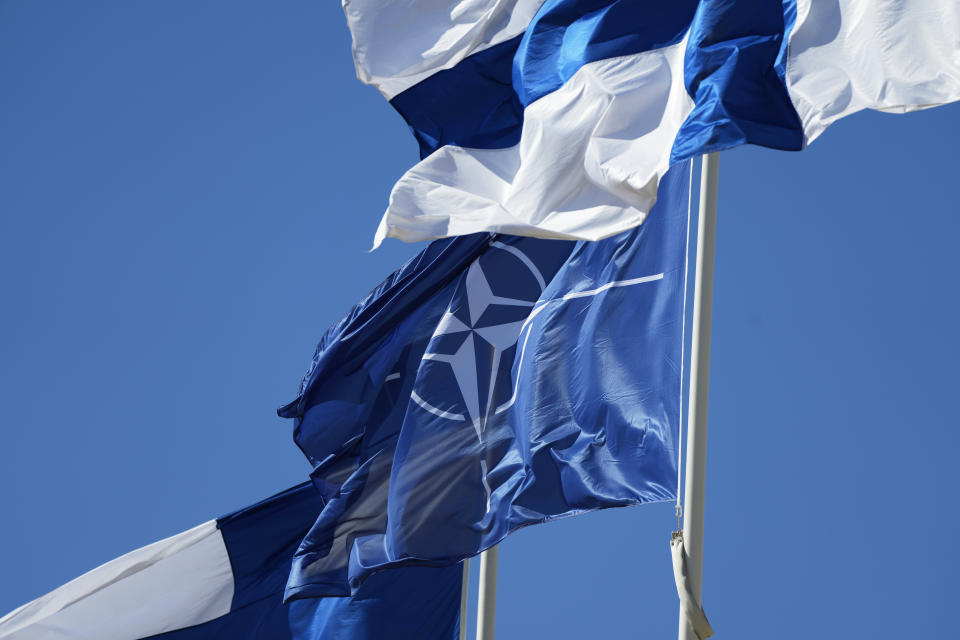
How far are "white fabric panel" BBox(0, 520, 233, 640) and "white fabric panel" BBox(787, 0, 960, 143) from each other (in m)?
9.34

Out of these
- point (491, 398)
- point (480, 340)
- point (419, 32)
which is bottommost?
point (491, 398)

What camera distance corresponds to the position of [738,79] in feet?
30.5

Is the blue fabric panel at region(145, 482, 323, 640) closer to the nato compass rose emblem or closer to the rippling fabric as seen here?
the rippling fabric

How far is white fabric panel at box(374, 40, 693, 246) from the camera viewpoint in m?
9.66

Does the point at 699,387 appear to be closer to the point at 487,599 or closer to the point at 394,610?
the point at 487,599

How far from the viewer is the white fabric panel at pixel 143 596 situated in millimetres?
15602

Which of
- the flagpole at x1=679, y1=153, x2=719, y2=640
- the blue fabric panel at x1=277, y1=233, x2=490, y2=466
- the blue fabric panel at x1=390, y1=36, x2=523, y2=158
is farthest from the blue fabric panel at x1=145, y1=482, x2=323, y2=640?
the flagpole at x1=679, y1=153, x2=719, y2=640

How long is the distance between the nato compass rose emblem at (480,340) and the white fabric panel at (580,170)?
6.33ft

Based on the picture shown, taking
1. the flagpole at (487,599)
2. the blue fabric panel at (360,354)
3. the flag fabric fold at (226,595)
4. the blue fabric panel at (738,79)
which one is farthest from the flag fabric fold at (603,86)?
the flag fabric fold at (226,595)

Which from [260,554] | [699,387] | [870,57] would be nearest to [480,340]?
[699,387]

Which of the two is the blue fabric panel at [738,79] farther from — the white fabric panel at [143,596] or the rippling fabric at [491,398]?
the white fabric panel at [143,596]

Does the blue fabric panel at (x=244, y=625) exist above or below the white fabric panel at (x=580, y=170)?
below

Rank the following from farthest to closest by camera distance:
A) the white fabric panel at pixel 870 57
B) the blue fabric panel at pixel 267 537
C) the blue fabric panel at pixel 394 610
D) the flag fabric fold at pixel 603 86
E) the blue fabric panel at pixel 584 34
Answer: the blue fabric panel at pixel 267 537 < the blue fabric panel at pixel 394 610 < the blue fabric panel at pixel 584 34 < the flag fabric fold at pixel 603 86 < the white fabric panel at pixel 870 57

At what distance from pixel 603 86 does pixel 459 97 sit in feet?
8.66
